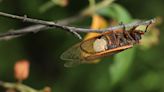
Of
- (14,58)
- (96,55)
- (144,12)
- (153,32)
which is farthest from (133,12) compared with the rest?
(96,55)

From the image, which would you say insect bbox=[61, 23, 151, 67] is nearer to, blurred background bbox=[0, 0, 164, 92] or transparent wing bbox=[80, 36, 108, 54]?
transparent wing bbox=[80, 36, 108, 54]

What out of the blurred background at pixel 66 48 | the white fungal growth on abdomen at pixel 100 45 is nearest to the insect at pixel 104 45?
the white fungal growth on abdomen at pixel 100 45

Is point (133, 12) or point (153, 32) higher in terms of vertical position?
point (133, 12)

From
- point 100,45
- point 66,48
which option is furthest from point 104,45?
point 66,48

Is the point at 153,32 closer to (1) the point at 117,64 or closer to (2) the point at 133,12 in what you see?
(1) the point at 117,64

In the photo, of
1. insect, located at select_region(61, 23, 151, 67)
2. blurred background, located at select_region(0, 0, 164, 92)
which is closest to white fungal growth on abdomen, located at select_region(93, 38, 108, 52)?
insect, located at select_region(61, 23, 151, 67)
